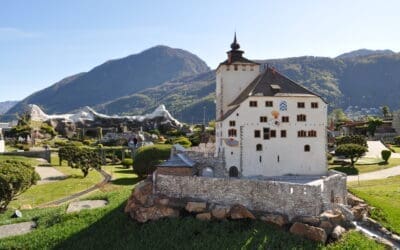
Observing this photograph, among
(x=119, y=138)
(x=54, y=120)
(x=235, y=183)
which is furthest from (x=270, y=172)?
(x=54, y=120)

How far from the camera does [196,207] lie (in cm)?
3412

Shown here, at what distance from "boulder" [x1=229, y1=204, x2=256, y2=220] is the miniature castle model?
27.5 ft

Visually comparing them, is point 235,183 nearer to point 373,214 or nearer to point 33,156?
point 373,214

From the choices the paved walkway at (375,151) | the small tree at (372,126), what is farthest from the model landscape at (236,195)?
the small tree at (372,126)

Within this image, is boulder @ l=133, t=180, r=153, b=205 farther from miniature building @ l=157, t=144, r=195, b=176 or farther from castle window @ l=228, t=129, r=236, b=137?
castle window @ l=228, t=129, r=236, b=137

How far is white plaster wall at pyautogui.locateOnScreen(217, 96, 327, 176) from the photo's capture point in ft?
134

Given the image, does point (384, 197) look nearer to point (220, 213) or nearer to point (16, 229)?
point (220, 213)

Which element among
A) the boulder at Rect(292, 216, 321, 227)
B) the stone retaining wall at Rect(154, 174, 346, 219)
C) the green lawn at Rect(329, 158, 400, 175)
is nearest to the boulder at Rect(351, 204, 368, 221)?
the stone retaining wall at Rect(154, 174, 346, 219)

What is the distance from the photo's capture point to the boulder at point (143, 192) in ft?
121

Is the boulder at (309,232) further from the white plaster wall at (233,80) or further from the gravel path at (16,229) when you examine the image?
the gravel path at (16,229)

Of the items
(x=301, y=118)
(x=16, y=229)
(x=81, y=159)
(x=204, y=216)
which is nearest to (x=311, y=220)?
(x=204, y=216)

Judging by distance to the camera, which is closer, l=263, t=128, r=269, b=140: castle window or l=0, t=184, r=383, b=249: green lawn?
l=0, t=184, r=383, b=249: green lawn

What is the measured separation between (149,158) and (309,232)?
3483 centimetres

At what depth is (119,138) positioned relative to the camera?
11119 cm
